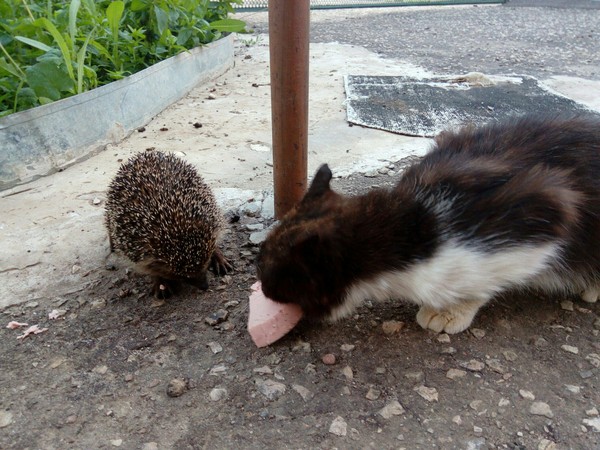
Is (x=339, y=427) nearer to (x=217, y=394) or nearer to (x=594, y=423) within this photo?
(x=217, y=394)

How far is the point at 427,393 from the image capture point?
2689 mm

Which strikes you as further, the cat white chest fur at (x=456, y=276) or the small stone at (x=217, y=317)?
the small stone at (x=217, y=317)

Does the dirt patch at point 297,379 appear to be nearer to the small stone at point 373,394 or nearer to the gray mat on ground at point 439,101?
the small stone at point 373,394

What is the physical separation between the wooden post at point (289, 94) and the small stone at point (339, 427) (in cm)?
184

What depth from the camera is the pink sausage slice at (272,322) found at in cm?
297

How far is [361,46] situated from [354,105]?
4031 millimetres

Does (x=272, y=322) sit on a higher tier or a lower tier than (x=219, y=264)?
higher

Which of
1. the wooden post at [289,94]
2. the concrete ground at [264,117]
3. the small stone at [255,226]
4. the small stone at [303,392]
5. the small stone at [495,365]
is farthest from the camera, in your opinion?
the small stone at [255,226]

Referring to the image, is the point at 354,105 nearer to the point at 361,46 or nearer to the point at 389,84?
the point at 389,84

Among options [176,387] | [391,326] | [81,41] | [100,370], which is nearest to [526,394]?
[391,326]

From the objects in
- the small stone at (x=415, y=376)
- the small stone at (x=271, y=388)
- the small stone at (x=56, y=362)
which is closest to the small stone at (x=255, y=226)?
the small stone at (x=271, y=388)

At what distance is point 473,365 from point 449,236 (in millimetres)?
764

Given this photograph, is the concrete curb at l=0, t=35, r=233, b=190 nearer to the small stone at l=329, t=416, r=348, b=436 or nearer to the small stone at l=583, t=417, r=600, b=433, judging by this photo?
the small stone at l=329, t=416, r=348, b=436

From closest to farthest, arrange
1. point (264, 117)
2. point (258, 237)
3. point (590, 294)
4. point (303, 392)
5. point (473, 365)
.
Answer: point (303, 392) → point (473, 365) → point (590, 294) → point (258, 237) → point (264, 117)
